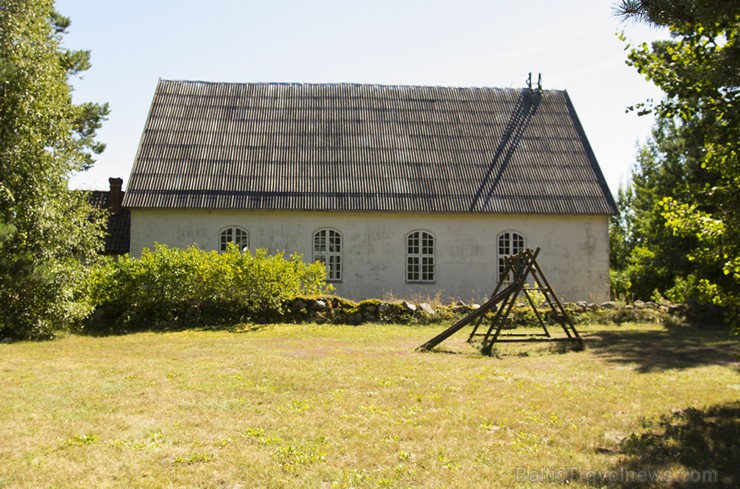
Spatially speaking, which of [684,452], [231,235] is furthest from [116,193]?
[684,452]

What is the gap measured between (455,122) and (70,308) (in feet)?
53.8

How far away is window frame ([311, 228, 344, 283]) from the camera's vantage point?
2252 centimetres

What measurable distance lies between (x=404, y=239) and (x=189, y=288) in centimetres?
808

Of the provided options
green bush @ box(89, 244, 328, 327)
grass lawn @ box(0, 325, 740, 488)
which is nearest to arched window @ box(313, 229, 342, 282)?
green bush @ box(89, 244, 328, 327)

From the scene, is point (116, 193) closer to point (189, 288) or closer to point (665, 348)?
point (189, 288)

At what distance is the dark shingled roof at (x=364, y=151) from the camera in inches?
886

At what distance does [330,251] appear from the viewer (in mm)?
22609

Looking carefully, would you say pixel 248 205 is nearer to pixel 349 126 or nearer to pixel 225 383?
pixel 349 126

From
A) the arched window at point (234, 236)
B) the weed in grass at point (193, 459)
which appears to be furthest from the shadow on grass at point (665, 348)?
the arched window at point (234, 236)

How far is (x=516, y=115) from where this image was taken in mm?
26750

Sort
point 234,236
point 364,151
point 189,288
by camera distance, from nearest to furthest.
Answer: point 189,288, point 234,236, point 364,151

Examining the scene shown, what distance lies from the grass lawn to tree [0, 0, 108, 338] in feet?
6.26

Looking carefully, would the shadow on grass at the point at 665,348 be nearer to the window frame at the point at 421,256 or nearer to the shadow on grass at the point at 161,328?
the window frame at the point at 421,256

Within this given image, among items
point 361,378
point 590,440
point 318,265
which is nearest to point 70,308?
point 318,265
